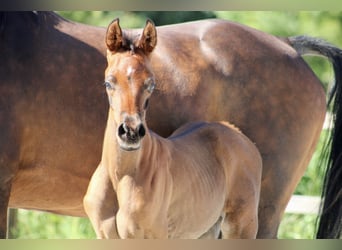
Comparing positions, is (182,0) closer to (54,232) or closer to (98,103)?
(98,103)

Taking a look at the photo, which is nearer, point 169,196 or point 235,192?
point 169,196

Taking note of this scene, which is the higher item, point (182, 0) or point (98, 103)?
point (182, 0)

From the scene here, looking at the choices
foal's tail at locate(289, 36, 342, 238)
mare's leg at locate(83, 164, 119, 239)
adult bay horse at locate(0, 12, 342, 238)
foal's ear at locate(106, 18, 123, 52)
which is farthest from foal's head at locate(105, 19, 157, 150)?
foal's tail at locate(289, 36, 342, 238)

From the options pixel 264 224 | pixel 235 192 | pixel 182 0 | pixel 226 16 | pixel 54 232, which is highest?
pixel 182 0

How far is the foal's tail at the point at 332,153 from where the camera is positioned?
4293 mm

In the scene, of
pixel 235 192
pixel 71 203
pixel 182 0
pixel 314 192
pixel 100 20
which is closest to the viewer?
pixel 182 0

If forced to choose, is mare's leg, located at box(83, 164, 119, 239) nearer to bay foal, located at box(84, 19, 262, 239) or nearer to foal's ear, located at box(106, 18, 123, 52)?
bay foal, located at box(84, 19, 262, 239)

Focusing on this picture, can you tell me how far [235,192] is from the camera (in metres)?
3.57

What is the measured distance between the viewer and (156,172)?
10.4ft

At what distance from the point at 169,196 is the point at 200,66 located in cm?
100

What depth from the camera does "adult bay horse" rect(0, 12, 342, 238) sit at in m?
3.56

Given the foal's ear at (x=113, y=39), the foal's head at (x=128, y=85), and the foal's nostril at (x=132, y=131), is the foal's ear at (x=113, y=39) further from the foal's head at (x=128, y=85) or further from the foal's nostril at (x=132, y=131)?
the foal's nostril at (x=132, y=131)

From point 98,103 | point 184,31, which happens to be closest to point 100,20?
point 184,31

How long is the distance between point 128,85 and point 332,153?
177 cm
